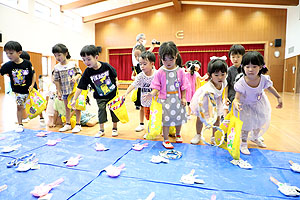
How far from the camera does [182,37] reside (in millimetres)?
12359

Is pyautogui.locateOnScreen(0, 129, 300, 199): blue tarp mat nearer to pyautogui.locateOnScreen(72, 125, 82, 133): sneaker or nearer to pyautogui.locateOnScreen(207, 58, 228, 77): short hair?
pyautogui.locateOnScreen(72, 125, 82, 133): sneaker

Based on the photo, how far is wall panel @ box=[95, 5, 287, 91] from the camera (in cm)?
1116

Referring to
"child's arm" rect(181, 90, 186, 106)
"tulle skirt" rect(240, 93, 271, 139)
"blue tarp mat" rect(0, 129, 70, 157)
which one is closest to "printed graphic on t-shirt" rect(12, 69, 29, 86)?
"blue tarp mat" rect(0, 129, 70, 157)

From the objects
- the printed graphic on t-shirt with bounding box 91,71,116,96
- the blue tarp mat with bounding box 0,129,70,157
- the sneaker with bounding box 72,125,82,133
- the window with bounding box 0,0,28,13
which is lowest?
the blue tarp mat with bounding box 0,129,70,157

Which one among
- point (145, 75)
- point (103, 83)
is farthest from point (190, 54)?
point (103, 83)

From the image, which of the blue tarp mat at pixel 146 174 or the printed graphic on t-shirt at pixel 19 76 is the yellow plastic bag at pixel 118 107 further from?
the printed graphic on t-shirt at pixel 19 76

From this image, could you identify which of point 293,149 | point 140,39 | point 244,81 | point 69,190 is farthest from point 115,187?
point 140,39

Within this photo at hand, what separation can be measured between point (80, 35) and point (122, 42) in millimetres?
2766

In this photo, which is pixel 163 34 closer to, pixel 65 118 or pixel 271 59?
pixel 271 59

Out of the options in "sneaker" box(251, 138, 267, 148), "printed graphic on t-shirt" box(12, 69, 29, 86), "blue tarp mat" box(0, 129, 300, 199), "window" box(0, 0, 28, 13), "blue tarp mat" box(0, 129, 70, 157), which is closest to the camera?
"blue tarp mat" box(0, 129, 300, 199)

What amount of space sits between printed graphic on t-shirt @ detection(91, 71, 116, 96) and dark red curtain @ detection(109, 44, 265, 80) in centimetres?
874

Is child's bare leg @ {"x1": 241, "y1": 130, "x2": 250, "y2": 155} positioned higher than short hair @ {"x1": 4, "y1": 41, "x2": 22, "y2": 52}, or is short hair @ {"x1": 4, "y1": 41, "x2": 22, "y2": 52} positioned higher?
short hair @ {"x1": 4, "y1": 41, "x2": 22, "y2": 52}

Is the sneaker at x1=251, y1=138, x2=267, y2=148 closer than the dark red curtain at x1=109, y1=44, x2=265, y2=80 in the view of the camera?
Yes

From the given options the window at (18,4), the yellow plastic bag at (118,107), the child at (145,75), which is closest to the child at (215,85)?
the child at (145,75)
